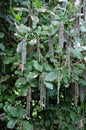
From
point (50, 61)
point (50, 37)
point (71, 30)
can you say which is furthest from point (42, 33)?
point (50, 61)

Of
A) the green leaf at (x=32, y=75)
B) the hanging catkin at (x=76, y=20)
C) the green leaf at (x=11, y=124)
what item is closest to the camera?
the hanging catkin at (x=76, y=20)

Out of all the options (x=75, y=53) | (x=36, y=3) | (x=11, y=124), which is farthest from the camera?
(x=11, y=124)

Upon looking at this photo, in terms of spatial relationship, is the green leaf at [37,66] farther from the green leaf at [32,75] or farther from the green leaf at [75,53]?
the green leaf at [75,53]

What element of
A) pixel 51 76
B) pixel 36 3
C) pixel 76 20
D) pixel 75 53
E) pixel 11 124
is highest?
pixel 36 3

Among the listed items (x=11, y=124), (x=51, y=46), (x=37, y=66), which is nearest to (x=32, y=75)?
(x=37, y=66)

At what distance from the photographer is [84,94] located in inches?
92.2

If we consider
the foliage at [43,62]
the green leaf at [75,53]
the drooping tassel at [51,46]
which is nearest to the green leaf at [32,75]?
the foliage at [43,62]

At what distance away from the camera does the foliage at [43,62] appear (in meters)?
1.81

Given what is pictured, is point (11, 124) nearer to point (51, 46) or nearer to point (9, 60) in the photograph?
point (9, 60)

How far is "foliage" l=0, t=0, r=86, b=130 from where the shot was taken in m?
1.81

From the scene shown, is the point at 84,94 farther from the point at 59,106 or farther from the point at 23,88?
the point at 23,88

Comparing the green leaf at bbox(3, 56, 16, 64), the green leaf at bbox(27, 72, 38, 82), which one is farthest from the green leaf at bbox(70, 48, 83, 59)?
the green leaf at bbox(3, 56, 16, 64)

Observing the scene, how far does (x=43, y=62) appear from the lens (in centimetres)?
194

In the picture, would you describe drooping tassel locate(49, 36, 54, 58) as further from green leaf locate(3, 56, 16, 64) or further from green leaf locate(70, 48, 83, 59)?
green leaf locate(3, 56, 16, 64)
